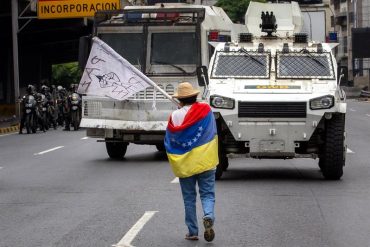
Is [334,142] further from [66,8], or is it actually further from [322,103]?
[66,8]

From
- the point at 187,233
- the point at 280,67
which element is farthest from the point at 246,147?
the point at 187,233

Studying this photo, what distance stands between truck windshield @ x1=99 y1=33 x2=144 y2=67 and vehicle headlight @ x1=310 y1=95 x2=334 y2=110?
19.1ft

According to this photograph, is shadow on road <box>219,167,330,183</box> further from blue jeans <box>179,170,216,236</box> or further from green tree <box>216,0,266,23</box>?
green tree <box>216,0,266,23</box>

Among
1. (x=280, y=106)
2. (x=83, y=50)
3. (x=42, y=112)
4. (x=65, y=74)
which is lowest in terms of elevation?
(x=42, y=112)

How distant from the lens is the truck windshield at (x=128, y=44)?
20484mm

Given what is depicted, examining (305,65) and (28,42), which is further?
(28,42)

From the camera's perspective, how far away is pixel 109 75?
1598 cm

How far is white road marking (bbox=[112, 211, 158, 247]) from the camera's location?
9.85 metres

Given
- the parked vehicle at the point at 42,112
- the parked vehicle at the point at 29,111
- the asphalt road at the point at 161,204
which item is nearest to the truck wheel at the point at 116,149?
the asphalt road at the point at 161,204

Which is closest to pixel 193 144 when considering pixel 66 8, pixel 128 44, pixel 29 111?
pixel 128 44

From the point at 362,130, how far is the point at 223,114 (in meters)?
19.1

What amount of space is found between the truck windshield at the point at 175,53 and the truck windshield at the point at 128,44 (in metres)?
0.26

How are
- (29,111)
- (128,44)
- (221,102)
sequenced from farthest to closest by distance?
1. (29,111)
2. (128,44)
3. (221,102)

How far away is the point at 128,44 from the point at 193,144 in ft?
36.6
